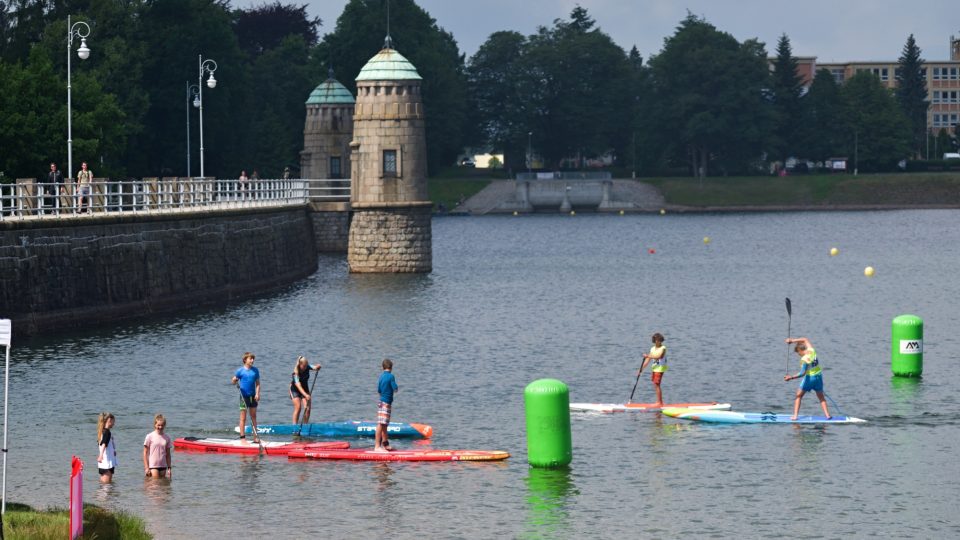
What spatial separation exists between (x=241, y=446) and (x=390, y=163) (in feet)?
156

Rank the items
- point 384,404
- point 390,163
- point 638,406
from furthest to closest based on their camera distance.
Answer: point 390,163
point 638,406
point 384,404

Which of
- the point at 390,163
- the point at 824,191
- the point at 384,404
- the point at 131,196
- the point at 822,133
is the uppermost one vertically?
the point at 822,133

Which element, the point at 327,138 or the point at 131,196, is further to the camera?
the point at 327,138

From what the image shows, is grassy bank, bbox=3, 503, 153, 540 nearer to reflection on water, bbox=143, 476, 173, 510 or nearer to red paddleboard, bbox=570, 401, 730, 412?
reflection on water, bbox=143, 476, 173, 510

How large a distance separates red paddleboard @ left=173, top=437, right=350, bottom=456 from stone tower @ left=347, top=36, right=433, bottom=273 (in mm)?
46113

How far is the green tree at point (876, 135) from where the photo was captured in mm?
195750

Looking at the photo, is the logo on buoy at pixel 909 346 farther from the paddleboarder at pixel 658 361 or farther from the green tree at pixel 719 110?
the green tree at pixel 719 110

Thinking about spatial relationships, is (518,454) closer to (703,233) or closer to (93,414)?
(93,414)

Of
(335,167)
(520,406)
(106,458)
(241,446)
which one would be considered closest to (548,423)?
(241,446)

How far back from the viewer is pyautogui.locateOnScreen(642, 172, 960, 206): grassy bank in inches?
7219

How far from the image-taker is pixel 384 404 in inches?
1387

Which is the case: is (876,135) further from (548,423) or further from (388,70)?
(548,423)

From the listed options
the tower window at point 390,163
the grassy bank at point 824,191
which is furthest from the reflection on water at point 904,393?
the grassy bank at point 824,191

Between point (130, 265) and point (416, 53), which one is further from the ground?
point (416, 53)
